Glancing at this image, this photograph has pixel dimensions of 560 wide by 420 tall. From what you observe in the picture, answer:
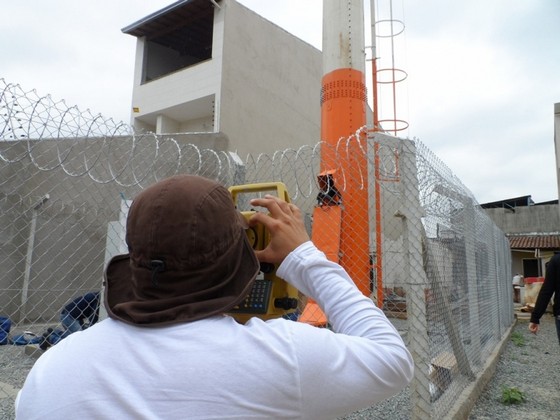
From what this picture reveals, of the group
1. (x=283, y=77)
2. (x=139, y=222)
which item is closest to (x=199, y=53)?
(x=283, y=77)

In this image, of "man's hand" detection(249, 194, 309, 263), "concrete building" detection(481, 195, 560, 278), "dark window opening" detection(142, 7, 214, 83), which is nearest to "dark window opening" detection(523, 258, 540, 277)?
"concrete building" detection(481, 195, 560, 278)

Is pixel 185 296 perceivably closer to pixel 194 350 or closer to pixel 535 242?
pixel 194 350

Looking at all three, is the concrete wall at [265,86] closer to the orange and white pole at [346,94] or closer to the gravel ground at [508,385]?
the orange and white pole at [346,94]

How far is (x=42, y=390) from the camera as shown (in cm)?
79

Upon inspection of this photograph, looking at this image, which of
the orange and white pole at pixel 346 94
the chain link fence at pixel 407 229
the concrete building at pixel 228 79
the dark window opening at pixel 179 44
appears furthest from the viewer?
the dark window opening at pixel 179 44

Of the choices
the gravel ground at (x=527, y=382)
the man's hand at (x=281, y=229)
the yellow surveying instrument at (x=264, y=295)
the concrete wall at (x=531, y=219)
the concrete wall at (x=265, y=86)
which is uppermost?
the concrete wall at (x=265, y=86)

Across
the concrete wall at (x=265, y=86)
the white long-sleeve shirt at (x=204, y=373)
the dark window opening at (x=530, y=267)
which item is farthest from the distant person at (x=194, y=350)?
the dark window opening at (x=530, y=267)

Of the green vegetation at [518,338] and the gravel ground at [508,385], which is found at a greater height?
the green vegetation at [518,338]

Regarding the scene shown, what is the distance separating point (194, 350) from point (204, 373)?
1.8 inches

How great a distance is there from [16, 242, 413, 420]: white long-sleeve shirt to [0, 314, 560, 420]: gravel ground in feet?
10.5

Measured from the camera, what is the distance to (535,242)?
788 inches

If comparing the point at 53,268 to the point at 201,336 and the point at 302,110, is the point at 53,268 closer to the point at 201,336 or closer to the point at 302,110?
the point at 201,336

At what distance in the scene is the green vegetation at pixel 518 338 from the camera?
7.96 m

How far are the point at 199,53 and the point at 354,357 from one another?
62.7 ft
